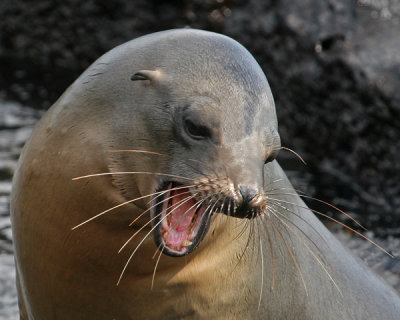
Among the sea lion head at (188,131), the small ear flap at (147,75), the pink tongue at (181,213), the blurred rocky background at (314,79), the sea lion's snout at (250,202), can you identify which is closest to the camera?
the sea lion's snout at (250,202)

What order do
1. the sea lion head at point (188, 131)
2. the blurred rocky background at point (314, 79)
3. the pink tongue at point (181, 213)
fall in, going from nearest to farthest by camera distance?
the sea lion head at point (188, 131)
the pink tongue at point (181, 213)
the blurred rocky background at point (314, 79)

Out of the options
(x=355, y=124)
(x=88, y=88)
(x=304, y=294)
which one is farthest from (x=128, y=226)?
(x=355, y=124)

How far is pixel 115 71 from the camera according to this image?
12.2 ft

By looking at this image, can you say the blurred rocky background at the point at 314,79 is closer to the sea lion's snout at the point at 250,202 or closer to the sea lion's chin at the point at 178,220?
the sea lion's chin at the point at 178,220

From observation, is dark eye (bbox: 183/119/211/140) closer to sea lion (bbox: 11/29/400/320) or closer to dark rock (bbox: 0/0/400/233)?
sea lion (bbox: 11/29/400/320)

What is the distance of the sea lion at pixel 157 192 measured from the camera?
3359mm

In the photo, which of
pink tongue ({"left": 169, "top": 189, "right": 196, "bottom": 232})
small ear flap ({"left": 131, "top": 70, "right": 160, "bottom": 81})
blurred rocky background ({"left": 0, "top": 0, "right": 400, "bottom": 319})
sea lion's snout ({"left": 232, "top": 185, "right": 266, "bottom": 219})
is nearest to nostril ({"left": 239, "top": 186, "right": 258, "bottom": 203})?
sea lion's snout ({"left": 232, "top": 185, "right": 266, "bottom": 219})

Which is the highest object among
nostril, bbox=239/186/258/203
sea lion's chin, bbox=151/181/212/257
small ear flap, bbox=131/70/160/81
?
small ear flap, bbox=131/70/160/81

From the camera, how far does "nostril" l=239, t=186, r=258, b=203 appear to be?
10.3 feet

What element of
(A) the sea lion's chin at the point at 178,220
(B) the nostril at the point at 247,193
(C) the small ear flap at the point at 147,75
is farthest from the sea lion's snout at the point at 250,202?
(C) the small ear flap at the point at 147,75

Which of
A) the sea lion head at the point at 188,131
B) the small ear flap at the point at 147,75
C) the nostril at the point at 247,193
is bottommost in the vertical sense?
the nostril at the point at 247,193

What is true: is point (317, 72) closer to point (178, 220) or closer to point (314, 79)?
point (314, 79)

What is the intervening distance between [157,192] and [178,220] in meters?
0.15

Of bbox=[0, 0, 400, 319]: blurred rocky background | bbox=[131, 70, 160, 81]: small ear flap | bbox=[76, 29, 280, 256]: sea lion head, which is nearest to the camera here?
bbox=[76, 29, 280, 256]: sea lion head
